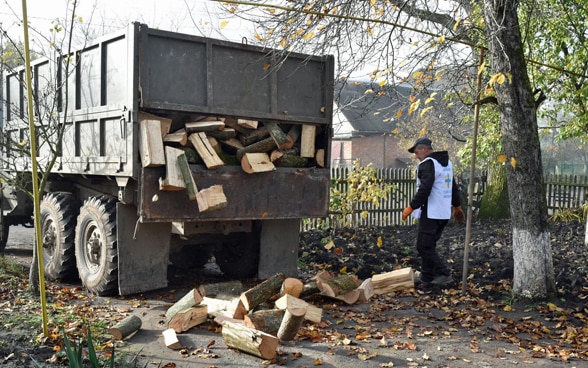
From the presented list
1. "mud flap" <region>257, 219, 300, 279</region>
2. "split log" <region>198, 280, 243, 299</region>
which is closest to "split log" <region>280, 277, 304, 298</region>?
"split log" <region>198, 280, 243, 299</region>

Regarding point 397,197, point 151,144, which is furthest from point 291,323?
point 397,197

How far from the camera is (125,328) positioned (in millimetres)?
5246

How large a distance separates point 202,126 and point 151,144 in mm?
614

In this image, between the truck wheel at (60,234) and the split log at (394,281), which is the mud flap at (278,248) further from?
the truck wheel at (60,234)

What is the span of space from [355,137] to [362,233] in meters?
27.7

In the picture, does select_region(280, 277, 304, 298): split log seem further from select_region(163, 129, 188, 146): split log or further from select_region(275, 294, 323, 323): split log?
select_region(163, 129, 188, 146): split log

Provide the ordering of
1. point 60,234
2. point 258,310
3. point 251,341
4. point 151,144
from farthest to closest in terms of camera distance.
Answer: point 60,234
point 151,144
point 258,310
point 251,341

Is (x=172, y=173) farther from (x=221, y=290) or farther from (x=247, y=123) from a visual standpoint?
(x=221, y=290)

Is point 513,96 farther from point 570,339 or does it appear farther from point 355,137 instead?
point 355,137

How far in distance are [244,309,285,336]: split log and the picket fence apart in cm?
724

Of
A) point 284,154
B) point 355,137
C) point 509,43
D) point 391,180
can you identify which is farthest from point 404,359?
point 355,137

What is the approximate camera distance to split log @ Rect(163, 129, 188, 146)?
6.33 metres

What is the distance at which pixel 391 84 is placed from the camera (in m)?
6.95

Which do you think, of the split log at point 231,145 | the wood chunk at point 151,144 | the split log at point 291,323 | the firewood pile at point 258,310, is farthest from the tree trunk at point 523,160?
the wood chunk at point 151,144
